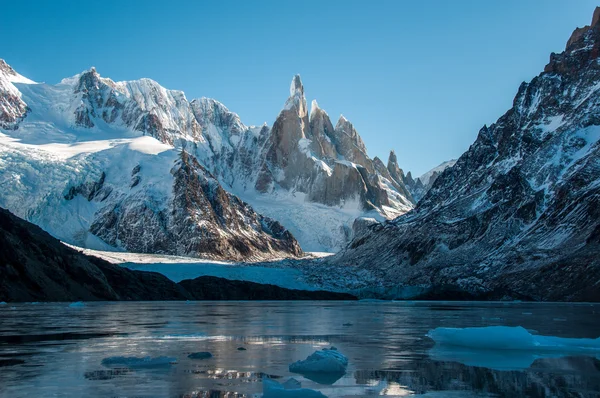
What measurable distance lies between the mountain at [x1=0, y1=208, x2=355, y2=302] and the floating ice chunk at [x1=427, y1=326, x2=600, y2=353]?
73490 millimetres

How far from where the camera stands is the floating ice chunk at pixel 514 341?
25.8 m

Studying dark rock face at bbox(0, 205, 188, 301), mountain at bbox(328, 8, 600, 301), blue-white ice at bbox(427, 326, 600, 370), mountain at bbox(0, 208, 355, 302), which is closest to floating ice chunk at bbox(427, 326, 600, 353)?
blue-white ice at bbox(427, 326, 600, 370)

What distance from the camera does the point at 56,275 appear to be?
95000 millimetres

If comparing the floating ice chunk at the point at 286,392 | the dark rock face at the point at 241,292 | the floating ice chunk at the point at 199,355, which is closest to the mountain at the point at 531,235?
the dark rock face at the point at 241,292

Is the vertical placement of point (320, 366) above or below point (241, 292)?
below

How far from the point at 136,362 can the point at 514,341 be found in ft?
51.3

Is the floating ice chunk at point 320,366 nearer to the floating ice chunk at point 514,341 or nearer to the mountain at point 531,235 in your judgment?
the floating ice chunk at point 514,341

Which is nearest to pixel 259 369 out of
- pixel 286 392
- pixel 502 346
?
pixel 286 392

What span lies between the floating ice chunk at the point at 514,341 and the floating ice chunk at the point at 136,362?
13.5 metres

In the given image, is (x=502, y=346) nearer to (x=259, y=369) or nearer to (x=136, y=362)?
(x=259, y=369)

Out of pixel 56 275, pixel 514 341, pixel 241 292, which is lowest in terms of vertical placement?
pixel 514 341

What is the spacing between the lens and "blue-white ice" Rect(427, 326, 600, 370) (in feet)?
77.4

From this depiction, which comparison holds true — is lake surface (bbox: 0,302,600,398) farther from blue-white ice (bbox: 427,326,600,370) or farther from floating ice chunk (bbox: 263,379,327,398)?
floating ice chunk (bbox: 263,379,327,398)

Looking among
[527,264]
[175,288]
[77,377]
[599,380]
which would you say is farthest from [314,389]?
[527,264]
